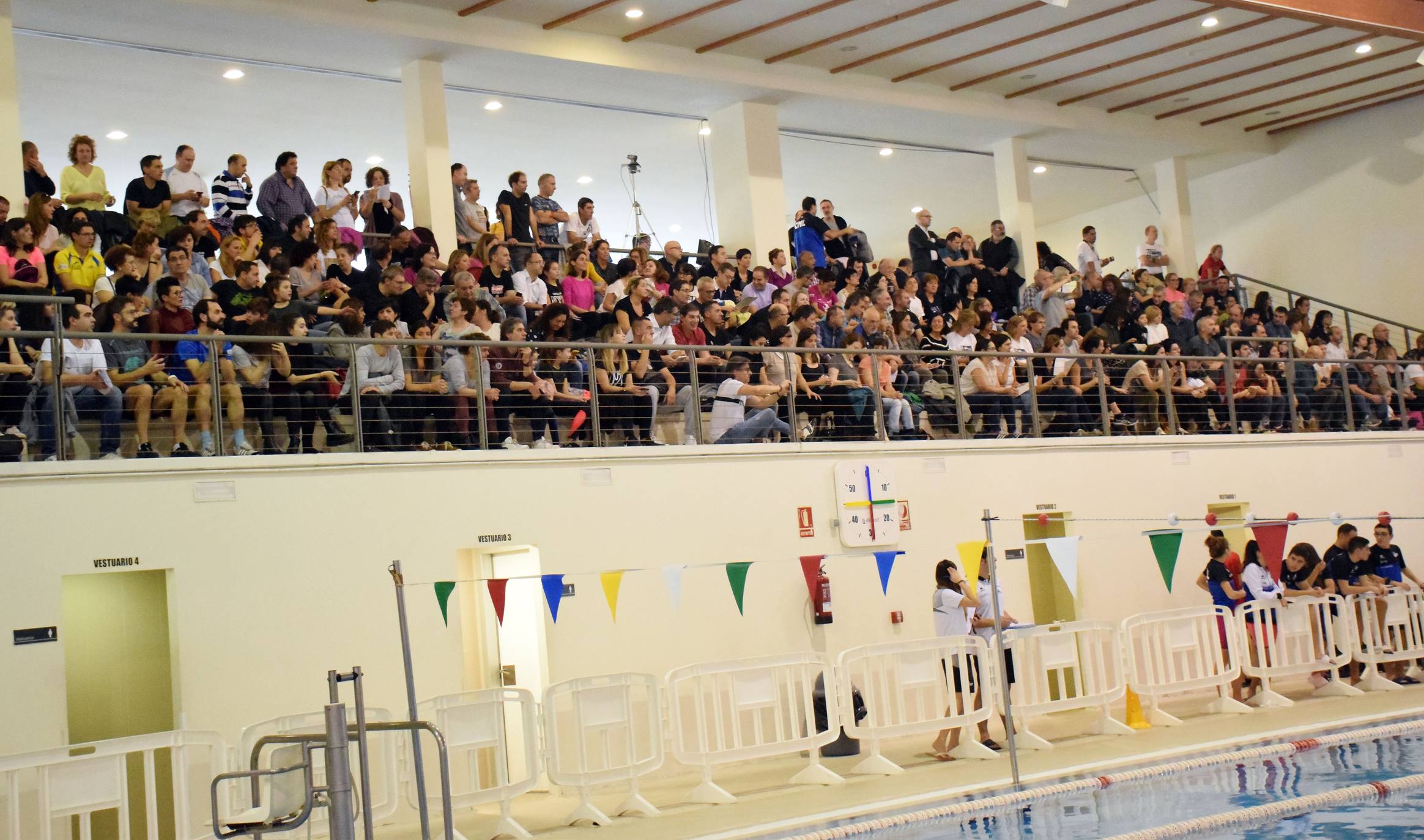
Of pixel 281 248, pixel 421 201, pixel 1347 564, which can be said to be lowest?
pixel 1347 564

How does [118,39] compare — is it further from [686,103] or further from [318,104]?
[686,103]

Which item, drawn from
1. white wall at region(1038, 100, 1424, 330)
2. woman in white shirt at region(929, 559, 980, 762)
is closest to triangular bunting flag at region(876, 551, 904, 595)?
woman in white shirt at region(929, 559, 980, 762)

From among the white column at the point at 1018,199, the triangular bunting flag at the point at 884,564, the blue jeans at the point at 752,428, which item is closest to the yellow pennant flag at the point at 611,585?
the triangular bunting flag at the point at 884,564

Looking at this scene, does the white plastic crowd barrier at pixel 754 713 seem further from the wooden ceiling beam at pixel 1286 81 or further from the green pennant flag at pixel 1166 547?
the wooden ceiling beam at pixel 1286 81

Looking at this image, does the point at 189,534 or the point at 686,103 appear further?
the point at 686,103

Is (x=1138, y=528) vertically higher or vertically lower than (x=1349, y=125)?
lower

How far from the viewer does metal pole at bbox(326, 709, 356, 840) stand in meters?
5.34

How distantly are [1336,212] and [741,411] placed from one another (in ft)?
40.5

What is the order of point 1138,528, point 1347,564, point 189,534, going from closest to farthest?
point 189,534 < point 1347,564 < point 1138,528

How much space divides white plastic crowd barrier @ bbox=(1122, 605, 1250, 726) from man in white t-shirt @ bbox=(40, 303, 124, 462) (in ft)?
24.1

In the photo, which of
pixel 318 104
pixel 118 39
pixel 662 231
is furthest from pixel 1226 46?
pixel 118 39

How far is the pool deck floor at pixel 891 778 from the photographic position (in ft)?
27.1

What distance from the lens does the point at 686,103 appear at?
1603cm

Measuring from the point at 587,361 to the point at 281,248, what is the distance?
2673 mm
